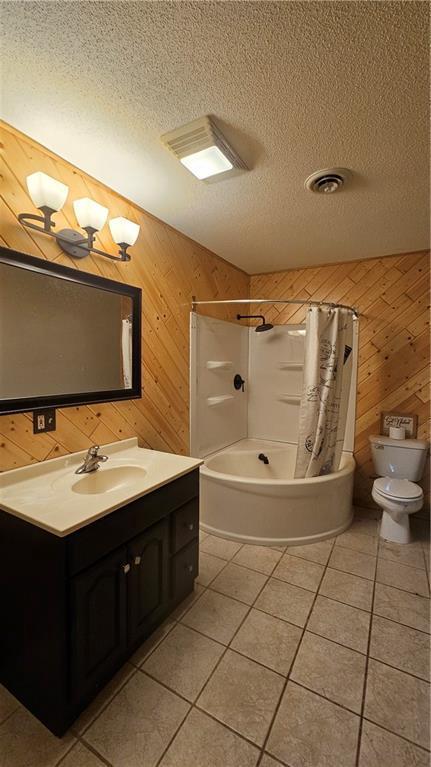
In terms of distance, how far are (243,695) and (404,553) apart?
5.20ft

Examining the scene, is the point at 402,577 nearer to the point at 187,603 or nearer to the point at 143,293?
the point at 187,603

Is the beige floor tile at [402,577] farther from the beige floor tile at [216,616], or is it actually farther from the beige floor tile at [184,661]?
the beige floor tile at [184,661]

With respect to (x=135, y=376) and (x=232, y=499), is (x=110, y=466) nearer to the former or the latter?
(x=135, y=376)

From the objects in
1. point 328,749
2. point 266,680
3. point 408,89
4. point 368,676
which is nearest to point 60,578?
point 266,680

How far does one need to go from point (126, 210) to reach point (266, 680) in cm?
260

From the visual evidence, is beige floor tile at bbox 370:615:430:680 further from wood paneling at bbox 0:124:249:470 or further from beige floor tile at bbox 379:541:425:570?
wood paneling at bbox 0:124:249:470

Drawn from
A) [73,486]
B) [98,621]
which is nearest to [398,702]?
[98,621]

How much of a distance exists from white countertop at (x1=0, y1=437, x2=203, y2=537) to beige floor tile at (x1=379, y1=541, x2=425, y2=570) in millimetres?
1639

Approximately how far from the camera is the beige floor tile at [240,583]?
182 centimetres

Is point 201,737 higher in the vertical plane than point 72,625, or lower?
lower

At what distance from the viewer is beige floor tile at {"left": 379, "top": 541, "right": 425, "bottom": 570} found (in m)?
2.14

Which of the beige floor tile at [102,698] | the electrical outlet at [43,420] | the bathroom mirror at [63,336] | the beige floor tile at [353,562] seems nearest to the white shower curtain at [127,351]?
the bathroom mirror at [63,336]

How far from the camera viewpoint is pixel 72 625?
109 centimetres

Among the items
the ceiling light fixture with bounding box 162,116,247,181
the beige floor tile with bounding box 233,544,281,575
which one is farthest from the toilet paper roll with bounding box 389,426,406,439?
the ceiling light fixture with bounding box 162,116,247,181
